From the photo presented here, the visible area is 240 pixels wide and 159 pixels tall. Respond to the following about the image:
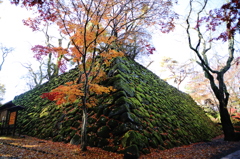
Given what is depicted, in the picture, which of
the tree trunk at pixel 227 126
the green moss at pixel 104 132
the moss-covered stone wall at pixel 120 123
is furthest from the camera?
the tree trunk at pixel 227 126

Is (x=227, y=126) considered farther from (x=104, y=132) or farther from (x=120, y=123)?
(x=104, y=132)

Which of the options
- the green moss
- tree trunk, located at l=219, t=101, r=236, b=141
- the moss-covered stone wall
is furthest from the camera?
tree trunk, located at l=219, t=101, r=236, b=141

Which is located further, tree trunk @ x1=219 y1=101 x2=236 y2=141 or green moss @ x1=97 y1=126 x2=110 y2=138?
tree trunk @ x1=219 y1=101 x2=236 y2=141

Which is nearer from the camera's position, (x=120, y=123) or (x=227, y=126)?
(x=120, y=123)

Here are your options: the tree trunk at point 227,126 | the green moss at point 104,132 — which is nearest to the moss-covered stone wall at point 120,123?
the green moss at point 104,132

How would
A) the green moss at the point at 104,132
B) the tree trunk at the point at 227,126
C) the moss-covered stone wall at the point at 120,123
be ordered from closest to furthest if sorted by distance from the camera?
the moss-covered stone wall at the point at 120,123 < the green moss at the point at 104,132 < the tree trunk at the point at 227,126

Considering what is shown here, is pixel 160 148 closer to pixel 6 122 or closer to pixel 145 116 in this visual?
pixel 145 116

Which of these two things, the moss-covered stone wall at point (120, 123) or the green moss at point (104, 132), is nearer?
the moss-covered stone wall at point (120, 123)

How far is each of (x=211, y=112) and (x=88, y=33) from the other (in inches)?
747

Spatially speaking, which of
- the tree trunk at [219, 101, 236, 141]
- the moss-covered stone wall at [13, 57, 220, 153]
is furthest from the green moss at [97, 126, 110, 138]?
the tree trunk at [219, 101, 236, 141]

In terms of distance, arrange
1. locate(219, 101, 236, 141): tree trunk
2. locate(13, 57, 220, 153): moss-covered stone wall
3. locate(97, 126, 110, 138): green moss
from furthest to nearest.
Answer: locate(219, 101, 236, 141): tree trunk < locate(97, 126, 110, 138): green moss < locate(13, 57, 220, 153): moss-covered stone wall

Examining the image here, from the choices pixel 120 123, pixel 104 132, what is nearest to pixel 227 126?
pixel 120 123

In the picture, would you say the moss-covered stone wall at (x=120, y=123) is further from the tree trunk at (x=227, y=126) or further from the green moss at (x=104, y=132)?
the tree trunk at (x=227, y=126)

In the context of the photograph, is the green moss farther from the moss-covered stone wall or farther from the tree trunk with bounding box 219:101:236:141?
the tree trunk with bounding box 219:101:236:141
